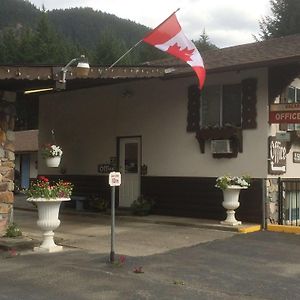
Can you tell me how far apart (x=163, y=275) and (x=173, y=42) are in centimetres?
580

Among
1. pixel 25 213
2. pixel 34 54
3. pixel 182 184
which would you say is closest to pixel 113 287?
pixel 182 184

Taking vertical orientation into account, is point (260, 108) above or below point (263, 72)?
below

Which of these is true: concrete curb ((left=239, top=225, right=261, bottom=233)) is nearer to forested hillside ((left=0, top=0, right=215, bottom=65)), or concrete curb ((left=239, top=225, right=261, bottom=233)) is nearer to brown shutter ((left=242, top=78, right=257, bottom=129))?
brown shutter ((left=242, top=78, right=257, bottom=129))

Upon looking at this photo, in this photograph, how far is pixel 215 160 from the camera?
44.2 ft

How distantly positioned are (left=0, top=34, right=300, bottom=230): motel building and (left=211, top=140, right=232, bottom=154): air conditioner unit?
26mm

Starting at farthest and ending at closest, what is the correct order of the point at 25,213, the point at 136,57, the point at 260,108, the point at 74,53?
1. the point at 136,57
2. the point at 74,53
3. the point at 25,213
4. the point at 260,108

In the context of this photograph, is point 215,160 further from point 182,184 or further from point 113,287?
point 113,287

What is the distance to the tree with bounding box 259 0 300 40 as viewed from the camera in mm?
34875

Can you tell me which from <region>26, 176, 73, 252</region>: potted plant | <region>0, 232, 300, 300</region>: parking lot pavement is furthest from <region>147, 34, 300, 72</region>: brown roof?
<region>26, 176, 73, 252</region>: potted plant

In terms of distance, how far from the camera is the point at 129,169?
15453 millimetres

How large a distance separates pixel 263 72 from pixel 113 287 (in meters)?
7.62

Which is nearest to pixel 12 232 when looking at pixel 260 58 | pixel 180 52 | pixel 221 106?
Answer: pixel 180 52

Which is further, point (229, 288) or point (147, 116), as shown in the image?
point (147, 116)

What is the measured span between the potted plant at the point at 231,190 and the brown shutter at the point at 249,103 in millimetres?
1355
